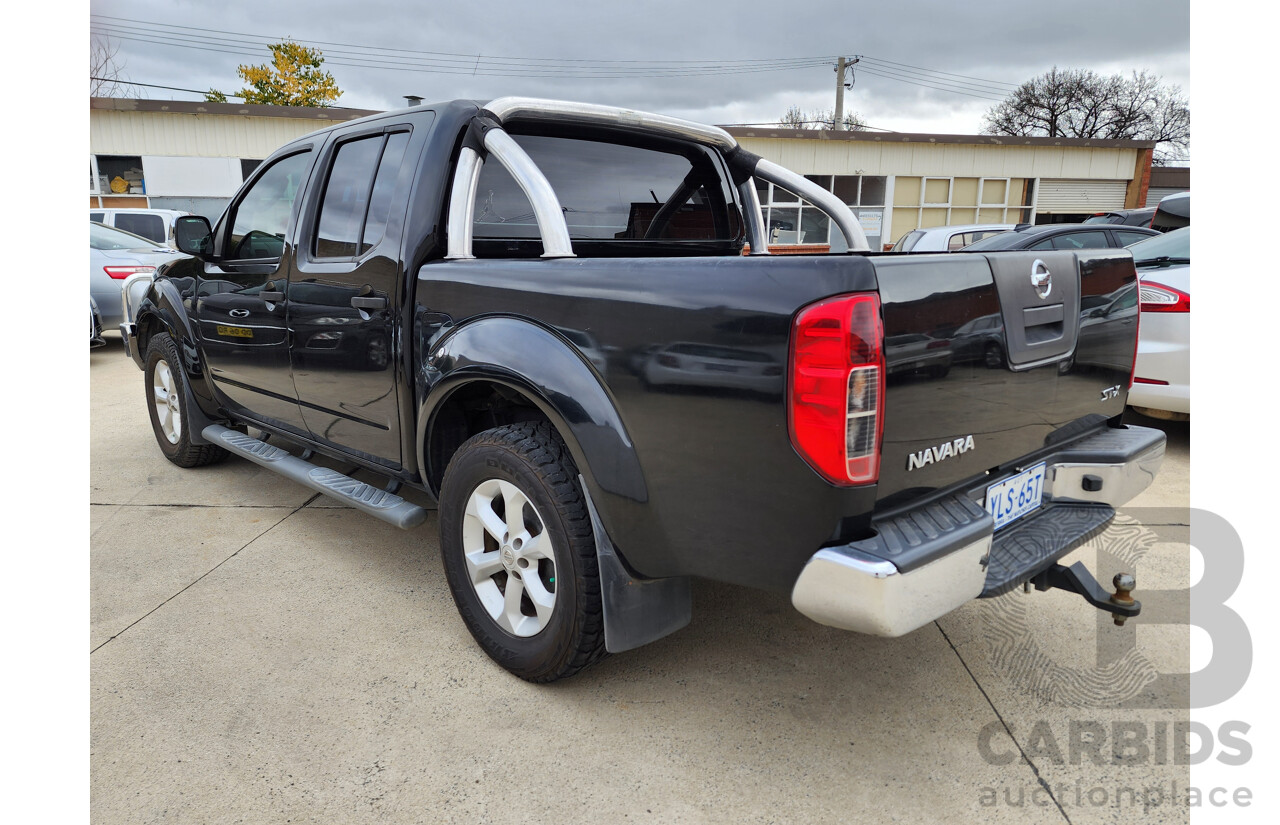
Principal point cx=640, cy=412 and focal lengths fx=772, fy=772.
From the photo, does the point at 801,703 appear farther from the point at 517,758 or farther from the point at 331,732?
the point at 331,732

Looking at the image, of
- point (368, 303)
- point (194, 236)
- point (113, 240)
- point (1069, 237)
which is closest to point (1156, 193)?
point (1069, 237)

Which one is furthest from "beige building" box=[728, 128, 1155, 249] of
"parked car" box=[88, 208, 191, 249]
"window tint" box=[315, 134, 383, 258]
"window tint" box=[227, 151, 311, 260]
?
"window tint" box=[315, 134, 383, 258]

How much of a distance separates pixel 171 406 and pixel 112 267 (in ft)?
18.9

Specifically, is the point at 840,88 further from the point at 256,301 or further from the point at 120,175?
the point at 256,301

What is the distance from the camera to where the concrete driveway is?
2.07 m

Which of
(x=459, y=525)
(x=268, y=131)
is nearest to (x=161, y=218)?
(x=268, y=131)

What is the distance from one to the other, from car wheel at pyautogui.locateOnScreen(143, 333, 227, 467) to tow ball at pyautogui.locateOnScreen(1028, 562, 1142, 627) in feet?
14.9

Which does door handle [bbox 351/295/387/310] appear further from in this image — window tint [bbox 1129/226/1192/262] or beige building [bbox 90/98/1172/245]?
beige building [bbox 90/98/1172/245]

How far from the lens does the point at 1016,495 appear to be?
2.27m

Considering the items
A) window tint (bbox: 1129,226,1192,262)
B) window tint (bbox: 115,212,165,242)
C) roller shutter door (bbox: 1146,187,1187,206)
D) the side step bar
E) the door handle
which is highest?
roller shutter door (bbox: 1146,187,1187,206)

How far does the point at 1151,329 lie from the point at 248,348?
528cm

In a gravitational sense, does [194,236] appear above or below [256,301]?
above

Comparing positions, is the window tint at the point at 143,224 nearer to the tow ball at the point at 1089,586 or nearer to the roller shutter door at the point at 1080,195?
the tow ball at the point at 1089,586

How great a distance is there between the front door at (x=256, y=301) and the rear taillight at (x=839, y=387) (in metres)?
2.62
